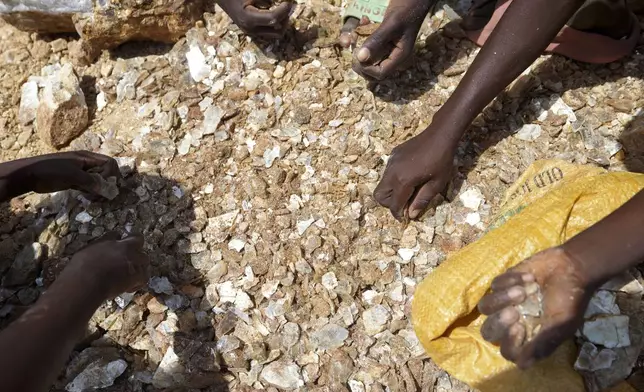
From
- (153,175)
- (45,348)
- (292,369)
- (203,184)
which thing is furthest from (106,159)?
(292,369)

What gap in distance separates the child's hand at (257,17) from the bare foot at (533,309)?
3.56 ft

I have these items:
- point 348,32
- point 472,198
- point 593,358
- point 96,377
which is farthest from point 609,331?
point 96,377

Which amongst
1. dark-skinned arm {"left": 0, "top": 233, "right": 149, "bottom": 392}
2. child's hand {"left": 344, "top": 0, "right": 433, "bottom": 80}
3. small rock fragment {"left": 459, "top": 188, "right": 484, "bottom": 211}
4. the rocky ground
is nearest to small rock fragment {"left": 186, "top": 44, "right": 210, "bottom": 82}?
the rocky ground

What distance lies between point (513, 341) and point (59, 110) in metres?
1.53

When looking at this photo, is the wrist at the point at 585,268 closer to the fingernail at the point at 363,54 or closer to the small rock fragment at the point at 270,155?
the fingernail at the point at 363,54

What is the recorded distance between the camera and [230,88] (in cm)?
198

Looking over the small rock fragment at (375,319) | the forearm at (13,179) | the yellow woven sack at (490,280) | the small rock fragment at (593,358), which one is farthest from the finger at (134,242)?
the small rock fragment at (593,358)

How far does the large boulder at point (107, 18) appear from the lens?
1.99m

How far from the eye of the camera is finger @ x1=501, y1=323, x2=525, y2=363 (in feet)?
3.61

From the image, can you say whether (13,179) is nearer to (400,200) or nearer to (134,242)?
(134,242)

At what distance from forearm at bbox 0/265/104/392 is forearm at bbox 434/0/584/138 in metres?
1.02

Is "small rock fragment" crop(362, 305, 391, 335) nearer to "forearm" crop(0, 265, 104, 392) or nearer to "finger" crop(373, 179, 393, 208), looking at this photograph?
"finger" crop(373, 179, 393, 208)

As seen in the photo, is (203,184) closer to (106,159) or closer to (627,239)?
(106,159)

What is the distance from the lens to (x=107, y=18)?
1.99m
